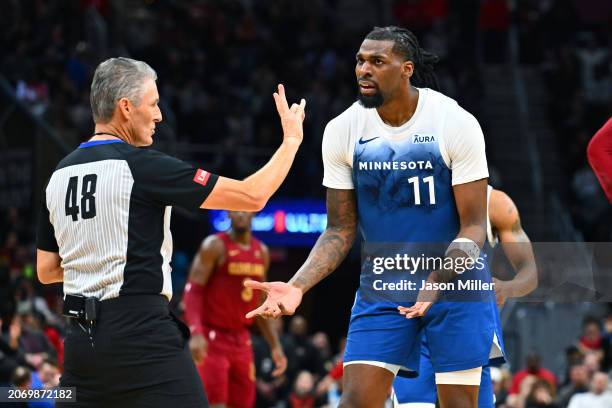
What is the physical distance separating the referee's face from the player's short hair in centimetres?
136

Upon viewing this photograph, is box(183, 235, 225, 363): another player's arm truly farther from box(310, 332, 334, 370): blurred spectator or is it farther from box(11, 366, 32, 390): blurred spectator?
box(310, 332, 334, 370): blurred spectator

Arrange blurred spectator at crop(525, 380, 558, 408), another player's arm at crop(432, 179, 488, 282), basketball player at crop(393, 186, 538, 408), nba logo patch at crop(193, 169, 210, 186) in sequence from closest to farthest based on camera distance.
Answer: nba logo patch at crop(193, 169, 210, 186) < another player's arm at crop(432, 179, 488, 282) < basketball player at crop(393, 186, 538, 408) < blurred spectator at crop(525, 380, 558, 408)

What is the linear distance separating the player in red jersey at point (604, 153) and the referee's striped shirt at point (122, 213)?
1920 mm

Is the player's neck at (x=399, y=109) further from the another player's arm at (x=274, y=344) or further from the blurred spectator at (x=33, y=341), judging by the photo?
the blurred spectator at (x=33, y=341)

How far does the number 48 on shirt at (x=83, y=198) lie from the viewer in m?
5.10

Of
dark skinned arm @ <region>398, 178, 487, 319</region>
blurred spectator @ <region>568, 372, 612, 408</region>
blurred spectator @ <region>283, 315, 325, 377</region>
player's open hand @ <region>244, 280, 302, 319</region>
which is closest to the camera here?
player's open hand @ <region>244, 280, 302, 319</region>

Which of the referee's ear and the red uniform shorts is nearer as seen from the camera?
the referee's ear

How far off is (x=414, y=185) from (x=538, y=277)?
1936mm

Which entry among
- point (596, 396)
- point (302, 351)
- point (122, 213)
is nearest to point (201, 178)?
point (122, 213)

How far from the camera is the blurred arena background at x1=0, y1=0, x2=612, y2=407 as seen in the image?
15.8m

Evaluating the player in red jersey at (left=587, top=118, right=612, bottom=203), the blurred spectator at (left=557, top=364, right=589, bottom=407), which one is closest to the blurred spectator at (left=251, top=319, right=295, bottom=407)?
the blurred spectator at (left=557, top=364, right=589, bottom=407)

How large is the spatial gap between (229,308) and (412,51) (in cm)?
444

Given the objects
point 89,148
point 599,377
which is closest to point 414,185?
point 89,148

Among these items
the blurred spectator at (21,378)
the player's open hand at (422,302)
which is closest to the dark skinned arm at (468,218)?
the player's open hand at (422,302)
